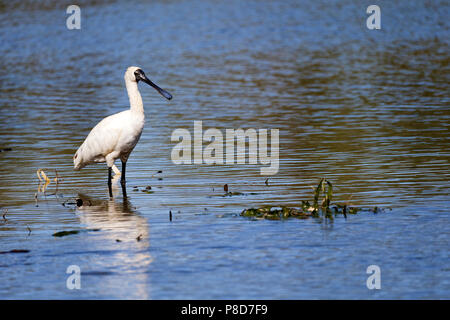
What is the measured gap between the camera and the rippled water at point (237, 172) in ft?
28.7

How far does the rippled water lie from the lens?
875 centimetres

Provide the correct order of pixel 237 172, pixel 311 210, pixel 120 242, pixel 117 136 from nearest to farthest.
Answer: pixel 120 242, pixel 311 210, pixel 117 136, pixel 237 172

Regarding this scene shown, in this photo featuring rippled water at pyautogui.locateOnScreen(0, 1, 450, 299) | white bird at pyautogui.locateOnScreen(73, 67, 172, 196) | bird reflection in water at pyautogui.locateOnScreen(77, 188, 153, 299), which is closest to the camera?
bird reflection in water at pyautogui.locateOnScreen(77, 188, 153, 299)

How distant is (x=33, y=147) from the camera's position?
17.5 metres

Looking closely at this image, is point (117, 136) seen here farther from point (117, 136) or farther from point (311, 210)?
point (311, 210)

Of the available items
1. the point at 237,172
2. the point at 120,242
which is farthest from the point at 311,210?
the point at 237,172

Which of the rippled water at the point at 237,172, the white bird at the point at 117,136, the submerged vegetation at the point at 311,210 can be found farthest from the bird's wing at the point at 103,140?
the submerged vegetation at the point at 311,210

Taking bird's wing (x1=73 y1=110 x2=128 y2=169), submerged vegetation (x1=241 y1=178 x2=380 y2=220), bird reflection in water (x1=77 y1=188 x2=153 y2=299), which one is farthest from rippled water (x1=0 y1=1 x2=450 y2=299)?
bird's wing (x1=73 y1=110 x2=128 y2=169)

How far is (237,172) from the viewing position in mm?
14477

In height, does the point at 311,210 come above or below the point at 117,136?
below

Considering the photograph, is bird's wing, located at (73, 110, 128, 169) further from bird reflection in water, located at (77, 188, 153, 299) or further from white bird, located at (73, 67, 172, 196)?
bird reflection in water, located at (77, 188, 153, 299)

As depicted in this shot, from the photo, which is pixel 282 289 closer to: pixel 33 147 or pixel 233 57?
pixel 33 147

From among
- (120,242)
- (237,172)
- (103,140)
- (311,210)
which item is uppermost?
(103,140)

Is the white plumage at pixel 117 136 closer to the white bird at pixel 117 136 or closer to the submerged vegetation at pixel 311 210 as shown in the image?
the white bird at pixel 117 136
